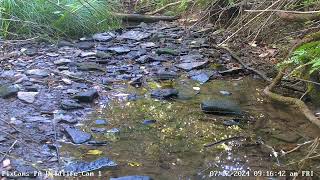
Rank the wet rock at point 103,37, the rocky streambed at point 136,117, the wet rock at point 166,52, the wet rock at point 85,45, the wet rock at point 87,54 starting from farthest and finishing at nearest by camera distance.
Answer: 1. the wet rock at point 103,37
2. the wet rock at point 85,45
3. the wet rock at point 166,52
4. the wet rock at point 87,54
5. the rocky streambed at point 136,117

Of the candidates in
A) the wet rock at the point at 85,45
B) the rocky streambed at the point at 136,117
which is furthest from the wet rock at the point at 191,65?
the wet rock at the point at 85,45

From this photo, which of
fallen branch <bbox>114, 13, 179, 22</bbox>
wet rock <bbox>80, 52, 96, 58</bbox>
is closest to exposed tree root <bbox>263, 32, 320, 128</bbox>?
wet rock <bbox>80, 52, 96, 58</bbox>

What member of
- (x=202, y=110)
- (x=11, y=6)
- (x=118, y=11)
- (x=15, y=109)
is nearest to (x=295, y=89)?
(x=202, y=110)

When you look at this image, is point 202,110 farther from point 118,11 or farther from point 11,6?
point 118,11

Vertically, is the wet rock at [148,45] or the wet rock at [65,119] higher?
the wet rock at [65,119]

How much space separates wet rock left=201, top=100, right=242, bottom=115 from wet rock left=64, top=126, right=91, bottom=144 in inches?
39.0

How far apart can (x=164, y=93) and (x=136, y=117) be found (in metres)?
0.55

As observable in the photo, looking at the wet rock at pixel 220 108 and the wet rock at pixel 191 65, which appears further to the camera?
the wet rock at pixel 191 65

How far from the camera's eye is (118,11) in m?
7.54

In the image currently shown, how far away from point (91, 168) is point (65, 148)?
0.33m

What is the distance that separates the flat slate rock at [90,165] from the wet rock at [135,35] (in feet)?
12.0

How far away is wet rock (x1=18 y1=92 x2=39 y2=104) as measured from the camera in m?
3.36

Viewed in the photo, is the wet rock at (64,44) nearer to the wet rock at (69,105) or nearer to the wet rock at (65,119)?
the wet rock at (69,105)

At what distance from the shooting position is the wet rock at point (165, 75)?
4.22 meters
